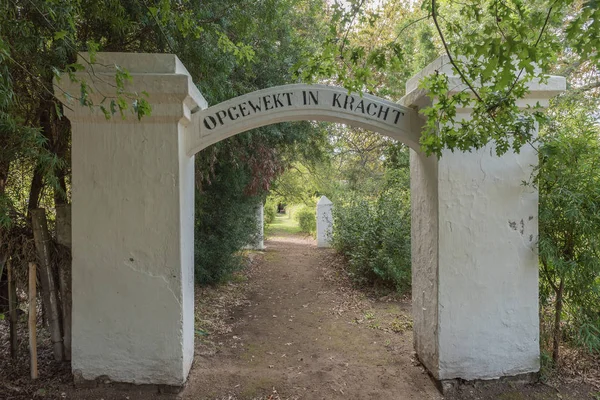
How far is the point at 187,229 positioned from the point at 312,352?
2.34m

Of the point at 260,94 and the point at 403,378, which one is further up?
the point at 260,94

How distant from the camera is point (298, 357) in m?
4.80

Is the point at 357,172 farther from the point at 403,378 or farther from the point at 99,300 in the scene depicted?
the point at 99,300

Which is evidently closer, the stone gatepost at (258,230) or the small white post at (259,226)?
the stone gatepost at (258,230)

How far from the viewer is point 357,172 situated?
11.5 meters

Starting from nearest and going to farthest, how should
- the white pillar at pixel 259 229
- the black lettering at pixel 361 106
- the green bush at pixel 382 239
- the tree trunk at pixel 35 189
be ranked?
1. the black lettering at pixel 361 106
2. the tree trunk at pixel 35 189
3. the green bush at pixel 382 239
4. the white pillar at pixel 259 229

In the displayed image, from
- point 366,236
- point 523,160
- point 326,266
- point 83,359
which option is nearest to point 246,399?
point 83,359

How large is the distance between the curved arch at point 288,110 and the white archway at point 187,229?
0.01m

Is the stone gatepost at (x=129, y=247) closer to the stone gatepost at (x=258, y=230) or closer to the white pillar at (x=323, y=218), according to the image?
the stone gatepost at (x=258, y=230)

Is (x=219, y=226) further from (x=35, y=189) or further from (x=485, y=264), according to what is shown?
(x=485, y=264)

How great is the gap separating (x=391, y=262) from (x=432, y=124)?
4.73 metres

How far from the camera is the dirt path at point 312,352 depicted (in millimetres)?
3975

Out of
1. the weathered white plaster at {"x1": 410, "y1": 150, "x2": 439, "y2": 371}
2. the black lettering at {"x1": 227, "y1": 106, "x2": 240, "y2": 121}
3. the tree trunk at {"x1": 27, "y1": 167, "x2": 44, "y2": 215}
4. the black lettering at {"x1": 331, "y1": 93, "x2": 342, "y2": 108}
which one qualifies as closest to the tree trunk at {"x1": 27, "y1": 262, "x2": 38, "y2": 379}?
the tree trunk at {"x1": 27, "y1": 167, "x2": 44, "y2": 215}

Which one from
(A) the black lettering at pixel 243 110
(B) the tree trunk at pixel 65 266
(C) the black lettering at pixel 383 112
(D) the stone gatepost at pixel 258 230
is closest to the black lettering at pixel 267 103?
(A) the black lettering at pixel 243 110
